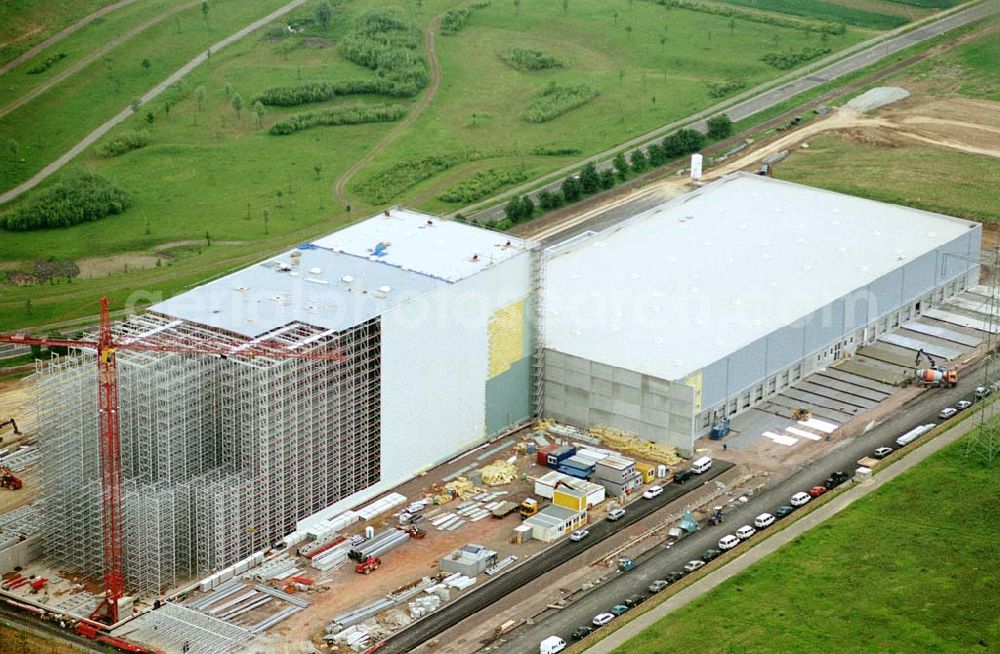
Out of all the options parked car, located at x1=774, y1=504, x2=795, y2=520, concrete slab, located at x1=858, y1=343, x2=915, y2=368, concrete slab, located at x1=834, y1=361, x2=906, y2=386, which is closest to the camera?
parked car, located at x1=774, y1=504, x2=795, y2=520

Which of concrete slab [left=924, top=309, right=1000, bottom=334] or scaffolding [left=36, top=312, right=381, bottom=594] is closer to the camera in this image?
scaffolding [left=36, top=312, right=381, bottom=594]

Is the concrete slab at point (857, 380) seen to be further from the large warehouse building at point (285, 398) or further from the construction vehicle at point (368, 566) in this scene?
the construction vehicle at point (368, 566)

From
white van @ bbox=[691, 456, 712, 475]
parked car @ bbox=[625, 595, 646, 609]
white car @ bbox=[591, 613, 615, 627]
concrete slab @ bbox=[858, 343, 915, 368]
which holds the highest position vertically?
concrete slab @ bbox=[858, 343, 915, 368]

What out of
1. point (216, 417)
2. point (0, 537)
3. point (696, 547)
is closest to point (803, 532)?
point (696, 547)

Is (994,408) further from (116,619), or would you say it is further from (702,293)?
(116,619)

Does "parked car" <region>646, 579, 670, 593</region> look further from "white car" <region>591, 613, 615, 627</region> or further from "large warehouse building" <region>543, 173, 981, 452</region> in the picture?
"large warehouse building" <region>543, 173, 981, 452</region>

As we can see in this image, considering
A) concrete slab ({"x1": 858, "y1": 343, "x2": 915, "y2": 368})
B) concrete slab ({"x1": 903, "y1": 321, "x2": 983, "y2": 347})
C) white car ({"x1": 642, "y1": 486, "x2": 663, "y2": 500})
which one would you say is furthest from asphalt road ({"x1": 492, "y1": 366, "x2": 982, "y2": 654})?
concrete slab ({"x1": 903, "y1": 321, "x2": 983, "y2": 347})

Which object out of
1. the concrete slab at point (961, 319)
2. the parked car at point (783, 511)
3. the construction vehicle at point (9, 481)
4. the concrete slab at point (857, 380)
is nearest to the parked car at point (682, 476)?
the parked car at point (783, 511)
